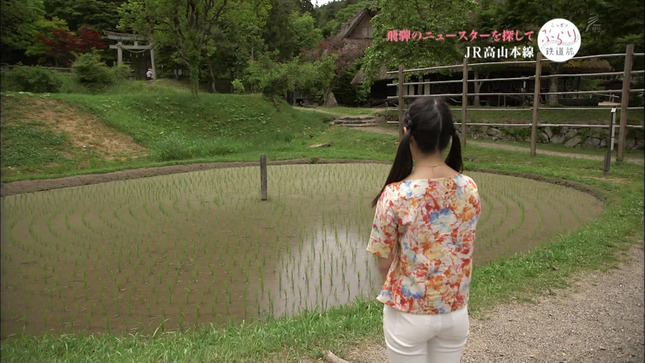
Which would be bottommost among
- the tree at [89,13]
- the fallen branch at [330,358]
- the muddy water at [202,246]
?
the muddy water at [202,246]

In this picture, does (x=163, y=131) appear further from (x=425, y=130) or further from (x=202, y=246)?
(x=425, y=130)

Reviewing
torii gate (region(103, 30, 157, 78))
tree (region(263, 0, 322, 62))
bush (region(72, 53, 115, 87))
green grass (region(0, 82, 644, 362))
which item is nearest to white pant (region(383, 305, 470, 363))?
green grass (region(0, 82, 644, 362))

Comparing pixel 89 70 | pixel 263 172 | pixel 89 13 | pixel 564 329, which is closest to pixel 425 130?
pixel 564 329

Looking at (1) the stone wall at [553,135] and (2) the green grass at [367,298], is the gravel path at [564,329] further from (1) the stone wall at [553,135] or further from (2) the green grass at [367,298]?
(1) the stone wall at [553,135]

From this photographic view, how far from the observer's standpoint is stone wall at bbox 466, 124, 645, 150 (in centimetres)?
1111

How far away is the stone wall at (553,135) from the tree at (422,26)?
276 centimetres

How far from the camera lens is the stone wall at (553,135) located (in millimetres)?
11109

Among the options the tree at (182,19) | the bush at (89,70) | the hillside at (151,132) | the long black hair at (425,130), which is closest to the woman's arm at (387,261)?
the long black hair at (425,130)

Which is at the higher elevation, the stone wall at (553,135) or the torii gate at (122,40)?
the torii gate at (122,40)

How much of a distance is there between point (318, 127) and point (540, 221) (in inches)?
455

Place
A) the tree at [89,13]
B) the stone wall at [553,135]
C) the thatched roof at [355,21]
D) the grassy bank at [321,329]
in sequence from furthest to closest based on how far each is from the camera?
the thatched roof at [355,21]
the tree at [89,13]
the stone wall at [553,135]
the grassy bank at [321,329]

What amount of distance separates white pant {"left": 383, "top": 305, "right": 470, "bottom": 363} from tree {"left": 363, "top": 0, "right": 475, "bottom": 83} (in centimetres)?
1382

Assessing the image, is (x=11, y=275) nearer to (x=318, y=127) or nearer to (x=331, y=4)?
(x=318, y=127)

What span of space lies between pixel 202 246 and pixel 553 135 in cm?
1029
